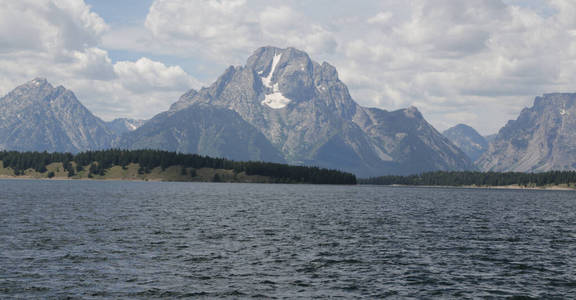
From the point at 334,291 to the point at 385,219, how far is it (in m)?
72.6

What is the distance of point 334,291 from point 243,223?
2139 inches

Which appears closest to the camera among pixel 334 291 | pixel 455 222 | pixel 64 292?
pixel 64 292

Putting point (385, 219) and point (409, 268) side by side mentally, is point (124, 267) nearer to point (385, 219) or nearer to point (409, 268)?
point (409, 268)

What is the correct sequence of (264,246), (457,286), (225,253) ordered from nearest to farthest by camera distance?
1. (457,286)
2. (225,253)
3. (264,246)

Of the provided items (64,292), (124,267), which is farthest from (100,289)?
(124,267)

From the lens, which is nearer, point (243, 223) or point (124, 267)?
point (124, 267)

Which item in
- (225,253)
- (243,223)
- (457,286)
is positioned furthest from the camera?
(243,223)

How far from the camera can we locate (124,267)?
49812 mm

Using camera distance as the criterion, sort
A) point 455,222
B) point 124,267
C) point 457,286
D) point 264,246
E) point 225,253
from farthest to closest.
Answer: point 455,222, point 264,246, point 225,253, point 124,267, point 457,286

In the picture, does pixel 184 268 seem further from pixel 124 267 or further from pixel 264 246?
pixel 264 246

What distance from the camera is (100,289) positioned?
4078cm

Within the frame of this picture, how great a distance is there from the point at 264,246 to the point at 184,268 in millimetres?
17967

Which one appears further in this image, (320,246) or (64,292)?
(320,246)

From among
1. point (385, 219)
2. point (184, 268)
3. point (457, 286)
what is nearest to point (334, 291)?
point (457, 286)
